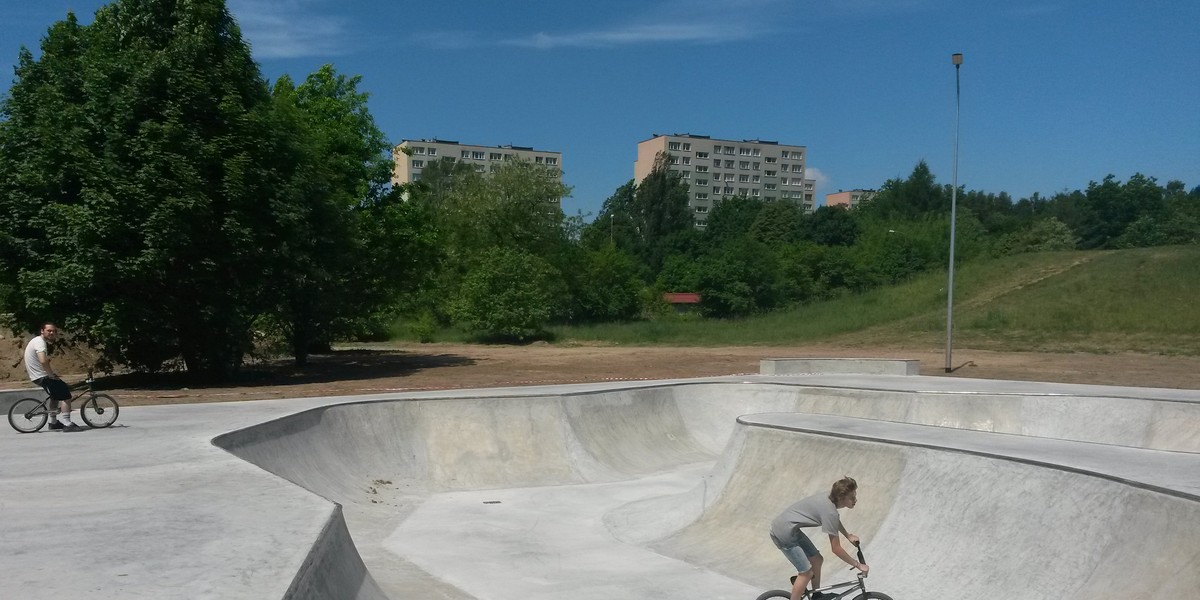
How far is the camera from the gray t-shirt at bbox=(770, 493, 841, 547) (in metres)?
7.46

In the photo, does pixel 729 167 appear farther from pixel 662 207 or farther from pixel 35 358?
pixel 35 358

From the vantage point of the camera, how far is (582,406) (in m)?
19.2

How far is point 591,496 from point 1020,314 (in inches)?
1728

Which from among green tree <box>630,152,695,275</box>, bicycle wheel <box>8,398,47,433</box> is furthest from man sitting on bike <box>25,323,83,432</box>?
green tree <box>630,152,695,275</box>

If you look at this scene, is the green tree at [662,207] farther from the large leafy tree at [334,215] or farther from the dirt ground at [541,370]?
the large leafy tree at [334,215]

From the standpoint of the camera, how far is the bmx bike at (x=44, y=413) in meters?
13.9

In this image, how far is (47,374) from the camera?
43.9ft

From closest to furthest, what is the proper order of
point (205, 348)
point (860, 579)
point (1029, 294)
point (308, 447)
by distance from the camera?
point (860, 579)
point (308, 447)
point (205, 348)
point (1029, 294)

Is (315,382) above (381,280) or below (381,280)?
below

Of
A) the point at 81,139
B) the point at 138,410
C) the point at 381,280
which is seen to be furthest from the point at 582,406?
the point at 381,280

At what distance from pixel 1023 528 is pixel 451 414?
1158 cm

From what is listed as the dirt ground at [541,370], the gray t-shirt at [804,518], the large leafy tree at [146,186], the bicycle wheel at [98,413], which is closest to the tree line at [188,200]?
the large leafy tree at [146,186]

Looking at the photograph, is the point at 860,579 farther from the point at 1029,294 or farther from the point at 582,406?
the point at 1029,294

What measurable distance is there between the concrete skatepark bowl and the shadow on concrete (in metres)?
10.2
